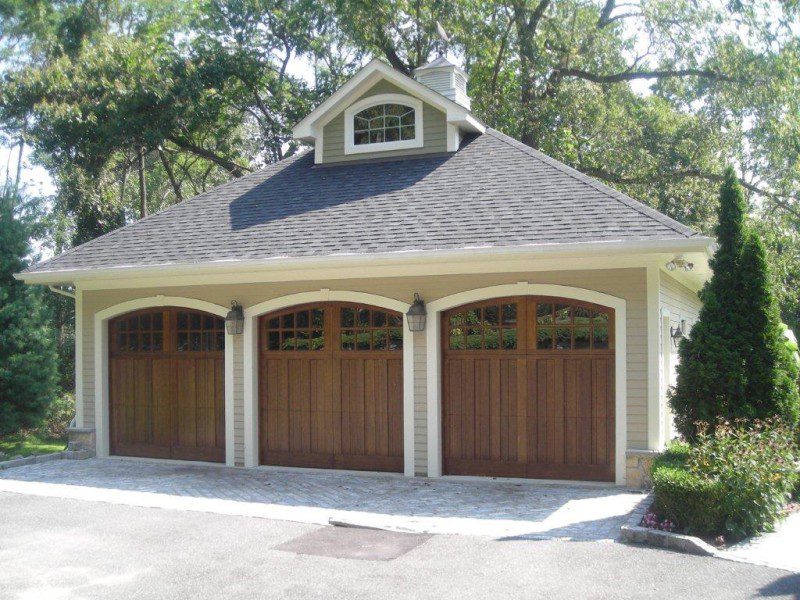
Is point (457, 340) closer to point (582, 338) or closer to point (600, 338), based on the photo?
point (582, 338)

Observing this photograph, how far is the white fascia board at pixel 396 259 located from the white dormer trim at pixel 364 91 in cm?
371

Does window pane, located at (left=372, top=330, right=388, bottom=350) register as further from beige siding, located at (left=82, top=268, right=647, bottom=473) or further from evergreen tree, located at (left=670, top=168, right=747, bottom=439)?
evergreen tree, located at (left=670, top=168, right=747, bottom=439)

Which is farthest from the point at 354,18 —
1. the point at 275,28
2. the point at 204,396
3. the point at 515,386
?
the point at 515,386

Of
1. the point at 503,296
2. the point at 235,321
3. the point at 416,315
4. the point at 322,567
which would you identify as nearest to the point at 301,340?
the point at 235,321

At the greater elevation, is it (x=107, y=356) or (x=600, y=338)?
(x=600, y=338)

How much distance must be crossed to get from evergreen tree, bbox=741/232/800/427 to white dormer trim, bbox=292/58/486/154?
5.75m

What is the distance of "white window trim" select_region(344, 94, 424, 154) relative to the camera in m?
14.1

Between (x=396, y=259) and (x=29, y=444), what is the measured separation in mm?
9645

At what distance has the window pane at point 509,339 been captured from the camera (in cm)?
1082

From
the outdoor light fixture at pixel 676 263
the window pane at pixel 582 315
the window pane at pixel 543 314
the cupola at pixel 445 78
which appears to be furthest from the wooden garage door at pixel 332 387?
the cupola at pixel 445 78

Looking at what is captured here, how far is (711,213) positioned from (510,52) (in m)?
6.95

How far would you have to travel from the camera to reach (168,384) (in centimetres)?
1295

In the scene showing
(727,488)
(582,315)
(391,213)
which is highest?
(391,213)

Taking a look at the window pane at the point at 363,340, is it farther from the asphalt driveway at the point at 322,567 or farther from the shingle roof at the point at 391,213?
the asphalt driveway at the point at 322,567
